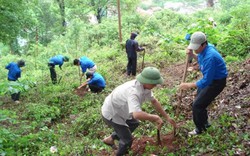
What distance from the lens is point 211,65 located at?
475 centimetres

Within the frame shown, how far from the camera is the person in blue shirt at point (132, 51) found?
11.9 metres

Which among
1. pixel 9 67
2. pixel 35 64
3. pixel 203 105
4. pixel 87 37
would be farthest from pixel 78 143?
pixel 87 37

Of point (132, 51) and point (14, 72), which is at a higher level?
point (132, 51)

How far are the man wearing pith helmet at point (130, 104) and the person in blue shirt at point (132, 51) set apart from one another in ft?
23.0

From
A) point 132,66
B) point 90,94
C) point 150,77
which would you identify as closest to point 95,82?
point 90,94

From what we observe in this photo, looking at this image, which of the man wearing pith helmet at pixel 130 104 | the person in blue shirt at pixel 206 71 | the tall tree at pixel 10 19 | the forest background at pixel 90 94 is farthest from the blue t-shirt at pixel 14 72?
the person in blue shirt at pixel 206 71

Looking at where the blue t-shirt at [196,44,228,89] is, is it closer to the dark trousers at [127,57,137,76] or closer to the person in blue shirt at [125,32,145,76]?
the person in blue shirt at [125,32,145,76]

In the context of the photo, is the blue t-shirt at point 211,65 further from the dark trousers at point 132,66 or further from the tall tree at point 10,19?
the tall tree at point 10,19

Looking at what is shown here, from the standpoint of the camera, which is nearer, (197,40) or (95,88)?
(197,40)

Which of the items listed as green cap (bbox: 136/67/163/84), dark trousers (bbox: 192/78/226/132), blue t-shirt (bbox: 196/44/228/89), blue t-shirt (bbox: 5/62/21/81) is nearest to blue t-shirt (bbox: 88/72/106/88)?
blue t-shirt (bbox: 5/62/21/81)

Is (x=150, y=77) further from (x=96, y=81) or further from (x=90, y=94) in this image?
(x=90, y=94)

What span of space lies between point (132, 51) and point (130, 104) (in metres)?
7.98

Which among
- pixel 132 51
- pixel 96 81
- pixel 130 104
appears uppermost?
pixel 130 104

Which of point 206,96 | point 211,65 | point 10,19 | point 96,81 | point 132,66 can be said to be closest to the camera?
point 211,65
